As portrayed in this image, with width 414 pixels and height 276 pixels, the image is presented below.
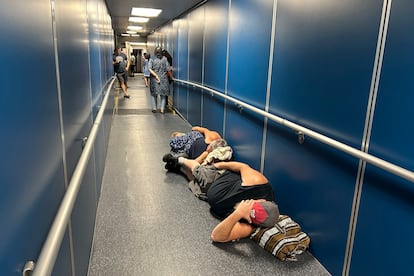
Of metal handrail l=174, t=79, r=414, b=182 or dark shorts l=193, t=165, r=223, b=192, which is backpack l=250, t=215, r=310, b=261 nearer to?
metal handrail l=174, t=79, r=414, b=182

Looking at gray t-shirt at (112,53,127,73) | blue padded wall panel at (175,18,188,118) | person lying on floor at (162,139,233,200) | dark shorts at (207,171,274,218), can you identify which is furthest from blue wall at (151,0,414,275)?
gray t-shirt at (112,53,127,73)

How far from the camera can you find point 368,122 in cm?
171

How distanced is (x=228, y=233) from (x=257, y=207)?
0.28 meters

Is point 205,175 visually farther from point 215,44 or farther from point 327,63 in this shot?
point 215,44

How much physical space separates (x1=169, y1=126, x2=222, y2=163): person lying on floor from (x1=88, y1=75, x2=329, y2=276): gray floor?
0.31 meters

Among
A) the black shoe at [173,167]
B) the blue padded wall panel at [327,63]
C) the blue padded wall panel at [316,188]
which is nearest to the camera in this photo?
the blue padded wall panel at [327,63]

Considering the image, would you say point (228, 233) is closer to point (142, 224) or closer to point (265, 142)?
point (142, 224)

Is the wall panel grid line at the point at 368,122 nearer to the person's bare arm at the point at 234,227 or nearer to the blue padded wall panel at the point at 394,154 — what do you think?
the blue padded wall panel at the point at 394,154

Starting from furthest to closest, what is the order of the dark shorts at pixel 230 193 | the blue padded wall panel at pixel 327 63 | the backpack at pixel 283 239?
the dark shorts at pixel 230 193 < the backpack at pixel 283 239 < the blue padded wall panel at pixel 327 63

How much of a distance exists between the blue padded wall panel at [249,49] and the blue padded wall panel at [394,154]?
139 cm

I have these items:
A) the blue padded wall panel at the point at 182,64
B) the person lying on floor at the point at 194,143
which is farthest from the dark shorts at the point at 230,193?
the blue padded wall panel at the point at 182,64

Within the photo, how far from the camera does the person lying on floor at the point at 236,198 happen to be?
2357mm

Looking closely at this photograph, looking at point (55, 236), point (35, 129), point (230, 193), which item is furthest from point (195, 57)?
point (55, 236)

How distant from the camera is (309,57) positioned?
2.24 meters
